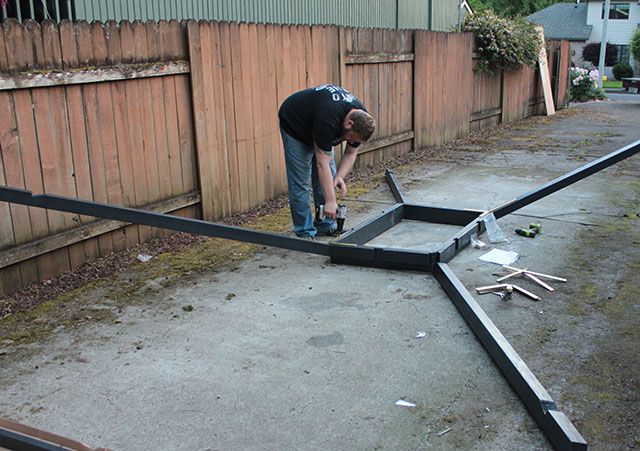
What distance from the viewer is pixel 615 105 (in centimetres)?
2123

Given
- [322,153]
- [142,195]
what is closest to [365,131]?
[322,153]

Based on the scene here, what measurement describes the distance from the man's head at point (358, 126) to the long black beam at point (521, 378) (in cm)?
140

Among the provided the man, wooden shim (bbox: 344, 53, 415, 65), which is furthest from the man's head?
wooden shim (bbox: 344, 53, 415, 65)

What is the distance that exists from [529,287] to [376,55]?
5732mm

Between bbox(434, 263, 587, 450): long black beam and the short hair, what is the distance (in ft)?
4.57

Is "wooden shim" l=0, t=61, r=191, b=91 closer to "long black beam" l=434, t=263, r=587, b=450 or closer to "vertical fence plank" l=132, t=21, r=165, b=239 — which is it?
"vertical fence plank" l=132, t=21, r=165, b=239

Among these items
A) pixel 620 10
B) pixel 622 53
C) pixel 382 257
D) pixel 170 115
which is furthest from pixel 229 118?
pixel 622 53

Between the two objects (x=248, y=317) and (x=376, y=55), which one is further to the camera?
(x=376, y=55)

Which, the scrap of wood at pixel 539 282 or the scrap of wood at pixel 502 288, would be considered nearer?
the scrap of wood at pixel 502 288

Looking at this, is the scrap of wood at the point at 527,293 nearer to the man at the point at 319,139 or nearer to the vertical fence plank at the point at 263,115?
the man at the point at 319,139

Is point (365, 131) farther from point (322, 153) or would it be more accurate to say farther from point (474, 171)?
point (474, 171)

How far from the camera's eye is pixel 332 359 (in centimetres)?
359

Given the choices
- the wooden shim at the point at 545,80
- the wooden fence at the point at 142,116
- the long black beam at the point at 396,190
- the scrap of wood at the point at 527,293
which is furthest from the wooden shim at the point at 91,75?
the wooden shim at the point at 545,80

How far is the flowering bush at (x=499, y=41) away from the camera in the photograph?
44.9ft
